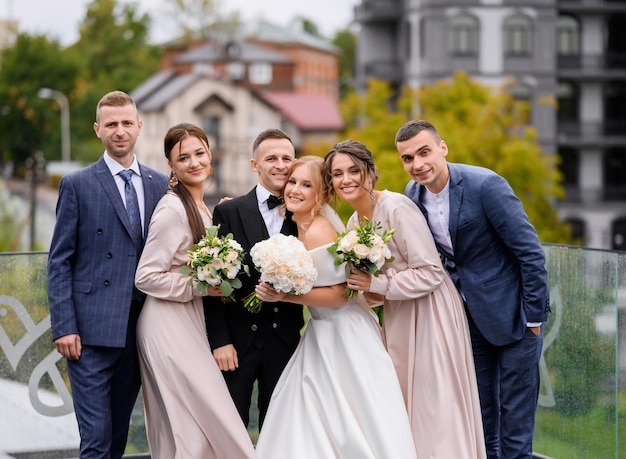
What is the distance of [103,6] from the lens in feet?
285

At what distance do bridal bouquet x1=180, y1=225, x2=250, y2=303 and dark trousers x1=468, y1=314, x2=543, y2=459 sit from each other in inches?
62.5

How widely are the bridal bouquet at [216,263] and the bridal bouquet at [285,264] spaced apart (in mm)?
118

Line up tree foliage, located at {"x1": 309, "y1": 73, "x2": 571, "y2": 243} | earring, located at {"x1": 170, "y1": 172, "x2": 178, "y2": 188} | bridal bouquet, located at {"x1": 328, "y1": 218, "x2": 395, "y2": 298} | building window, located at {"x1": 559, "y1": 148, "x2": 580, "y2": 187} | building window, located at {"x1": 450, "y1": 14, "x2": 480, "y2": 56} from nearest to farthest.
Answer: bridal bouquet, located at {"x1": 328, "y1": 218, "x2": 395, "y2": 298}, earring, located at {"x1": 170, "y1": 172, "x2": 178, "y2": 188}, tree foliage, located at {"x1": 309, "y1": 73, "x2": 571, "y2": 243}, building window, located at {"x1": 450, "y1": 14, "x2": 480, "y2": 56}, building window, located at {"x1": 559, "y1": 148, "x2": 580, "y2": 187}

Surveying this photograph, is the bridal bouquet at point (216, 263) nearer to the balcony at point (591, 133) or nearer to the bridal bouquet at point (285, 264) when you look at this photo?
the bridal bouquet at point (285, 264)

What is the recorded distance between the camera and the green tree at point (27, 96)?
6400 centimetres

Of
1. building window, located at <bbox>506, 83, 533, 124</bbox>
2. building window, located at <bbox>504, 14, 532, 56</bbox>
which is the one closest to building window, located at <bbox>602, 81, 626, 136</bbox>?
building window, located at <bbox>506, 83, 533, 124</bbox>

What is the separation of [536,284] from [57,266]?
2.82m

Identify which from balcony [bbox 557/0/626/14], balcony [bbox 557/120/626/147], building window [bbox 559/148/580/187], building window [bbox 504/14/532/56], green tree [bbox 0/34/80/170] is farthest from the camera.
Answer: green tree [bbox 0/34/80/170]

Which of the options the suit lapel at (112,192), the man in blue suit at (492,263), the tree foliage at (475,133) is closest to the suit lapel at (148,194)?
the suit lapel at (112,192)

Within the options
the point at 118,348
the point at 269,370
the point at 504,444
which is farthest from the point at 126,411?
the point at 504,444

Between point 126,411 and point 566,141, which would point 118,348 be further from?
point 566,141

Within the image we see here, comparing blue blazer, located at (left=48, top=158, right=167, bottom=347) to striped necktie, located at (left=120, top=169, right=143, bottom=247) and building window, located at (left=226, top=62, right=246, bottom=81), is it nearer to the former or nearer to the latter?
striped necktie, located at (left=120, top=169, right=143, bottom=247)

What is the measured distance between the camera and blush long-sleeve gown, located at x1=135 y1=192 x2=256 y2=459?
6.03 meters

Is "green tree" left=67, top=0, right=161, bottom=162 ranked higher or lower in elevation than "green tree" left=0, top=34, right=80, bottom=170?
higher
